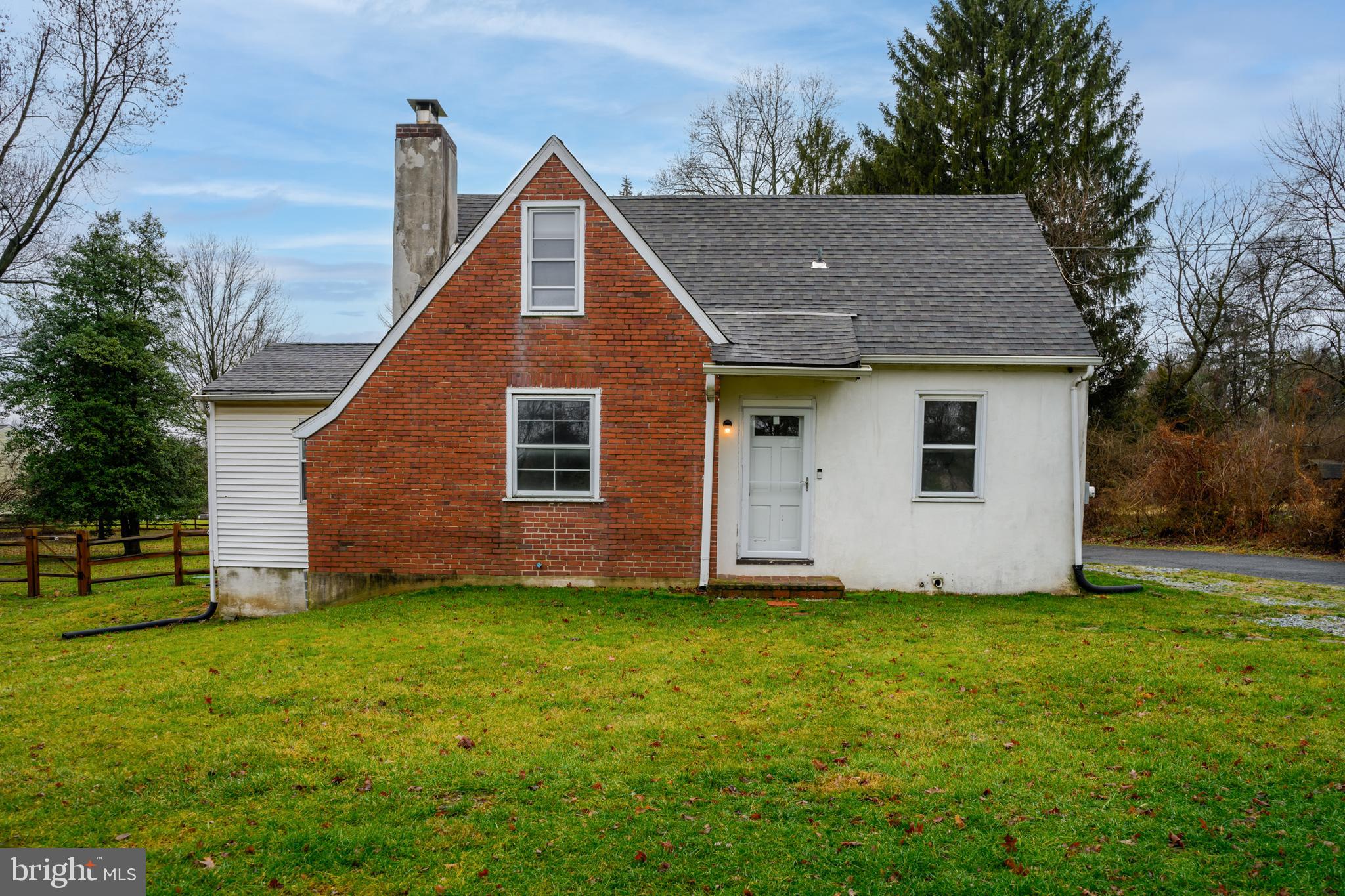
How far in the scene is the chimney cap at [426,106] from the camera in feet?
42.7

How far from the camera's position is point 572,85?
68.4 ft

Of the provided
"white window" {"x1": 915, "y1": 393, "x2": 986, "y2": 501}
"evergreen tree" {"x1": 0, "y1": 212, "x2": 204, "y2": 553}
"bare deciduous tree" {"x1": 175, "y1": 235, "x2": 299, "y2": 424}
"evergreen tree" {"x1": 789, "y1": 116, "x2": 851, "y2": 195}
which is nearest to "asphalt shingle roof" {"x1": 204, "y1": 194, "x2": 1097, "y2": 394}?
"white window" {"x1": 915, "y1": 393, "x2": 986, "y2": 501}

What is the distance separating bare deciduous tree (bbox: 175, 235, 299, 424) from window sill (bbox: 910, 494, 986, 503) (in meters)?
33.3

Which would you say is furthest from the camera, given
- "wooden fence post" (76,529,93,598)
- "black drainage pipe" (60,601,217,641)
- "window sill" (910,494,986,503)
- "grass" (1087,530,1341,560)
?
"grass" (1087,530,1341,560)

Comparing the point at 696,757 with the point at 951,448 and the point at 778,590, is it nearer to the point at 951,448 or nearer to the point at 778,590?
the point at 778,590

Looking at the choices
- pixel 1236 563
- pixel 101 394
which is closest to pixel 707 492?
pixel 1236 563

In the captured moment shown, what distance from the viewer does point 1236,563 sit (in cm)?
1572

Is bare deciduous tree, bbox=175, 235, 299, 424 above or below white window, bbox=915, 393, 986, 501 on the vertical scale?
above

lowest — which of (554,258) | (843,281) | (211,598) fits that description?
(211,598)

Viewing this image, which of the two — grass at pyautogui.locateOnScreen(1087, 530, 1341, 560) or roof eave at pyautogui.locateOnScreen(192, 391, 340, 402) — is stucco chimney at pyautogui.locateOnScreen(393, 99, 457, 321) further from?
grass at pyautogui.locateOnScreen(1087, 530, 1341, 560)

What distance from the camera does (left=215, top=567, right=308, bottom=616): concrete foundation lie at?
Answer: 11.9 m

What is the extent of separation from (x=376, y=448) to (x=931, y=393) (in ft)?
26.3

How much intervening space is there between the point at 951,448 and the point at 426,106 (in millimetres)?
10331

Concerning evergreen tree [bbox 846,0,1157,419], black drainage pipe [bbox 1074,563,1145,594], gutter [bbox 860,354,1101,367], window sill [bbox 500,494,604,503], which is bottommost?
black drainage pipe [bbox 1074,563,1145,594]
